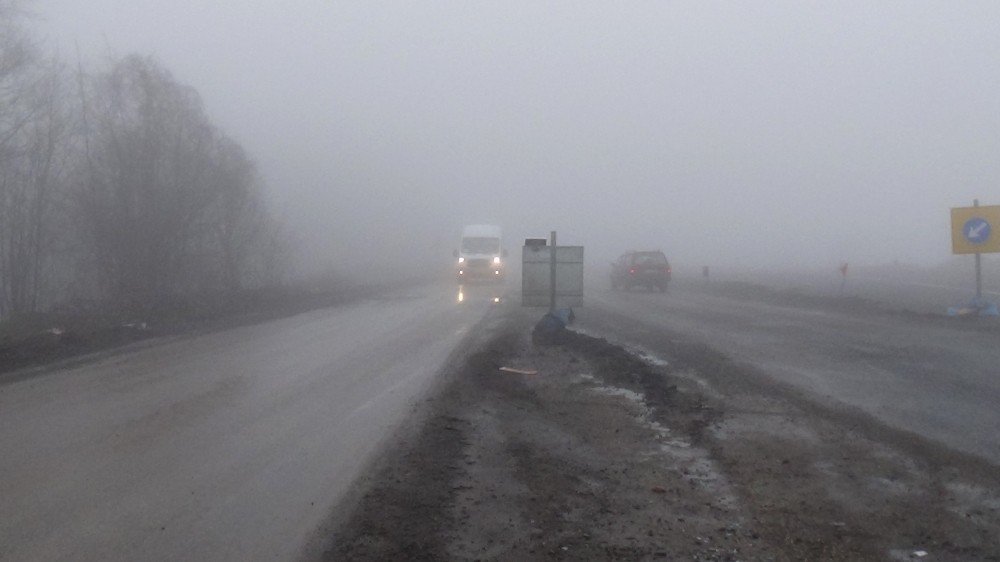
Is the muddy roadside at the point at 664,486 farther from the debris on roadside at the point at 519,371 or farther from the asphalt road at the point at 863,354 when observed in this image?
the debris on roadside at the point at 519,371

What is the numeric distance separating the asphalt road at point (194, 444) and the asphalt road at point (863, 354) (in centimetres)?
570

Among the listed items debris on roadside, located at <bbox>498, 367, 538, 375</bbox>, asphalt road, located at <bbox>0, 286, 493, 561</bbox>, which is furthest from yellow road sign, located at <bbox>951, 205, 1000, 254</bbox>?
debris on roadside, located at <bbox>498, 367, 538, 375</bbox>

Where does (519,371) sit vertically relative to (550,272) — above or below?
below

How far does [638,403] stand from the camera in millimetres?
13258

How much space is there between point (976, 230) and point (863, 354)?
32.9 ft

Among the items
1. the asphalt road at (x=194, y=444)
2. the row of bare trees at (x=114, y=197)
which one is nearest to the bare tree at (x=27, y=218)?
the row of bare trees at (x=114, y=197)

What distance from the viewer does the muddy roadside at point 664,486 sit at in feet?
21.9

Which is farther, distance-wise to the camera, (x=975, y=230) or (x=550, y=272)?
(x=975, y=230)

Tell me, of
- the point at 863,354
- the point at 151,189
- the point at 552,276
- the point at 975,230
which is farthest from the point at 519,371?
the point at 151,189

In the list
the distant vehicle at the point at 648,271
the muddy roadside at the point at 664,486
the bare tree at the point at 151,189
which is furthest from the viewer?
the distant vehicle at the point at 648,271

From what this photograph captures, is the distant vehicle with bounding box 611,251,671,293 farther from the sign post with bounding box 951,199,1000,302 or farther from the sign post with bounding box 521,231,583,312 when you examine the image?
the sign post with bounding box 521,231,583,312

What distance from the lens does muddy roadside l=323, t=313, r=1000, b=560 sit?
263 inches

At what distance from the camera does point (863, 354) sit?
58.4 ft

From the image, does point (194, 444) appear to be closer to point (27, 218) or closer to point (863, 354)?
point (863, 354)
